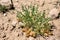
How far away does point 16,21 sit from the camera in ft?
11.5

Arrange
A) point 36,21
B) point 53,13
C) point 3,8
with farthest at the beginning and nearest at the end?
point 3,8
point 53,13
point 36,21

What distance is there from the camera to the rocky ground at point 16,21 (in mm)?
3281

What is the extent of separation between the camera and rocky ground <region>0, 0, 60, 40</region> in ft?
10.8

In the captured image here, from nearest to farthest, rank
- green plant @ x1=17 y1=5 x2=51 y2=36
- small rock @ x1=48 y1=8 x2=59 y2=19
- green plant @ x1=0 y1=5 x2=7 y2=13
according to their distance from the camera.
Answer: green plant @ x1=17 y1=5 x2=51 y2=36 → small rock @ x1=48 y1=8 x2=59 y2=19 → green plant @ x1=0 y1=5 x2=7 y2=13

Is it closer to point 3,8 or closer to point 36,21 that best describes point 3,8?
point 3,8

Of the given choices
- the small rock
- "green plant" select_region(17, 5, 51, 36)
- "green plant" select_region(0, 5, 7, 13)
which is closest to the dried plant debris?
"green plant" select_region(0, 5, 7, 13)

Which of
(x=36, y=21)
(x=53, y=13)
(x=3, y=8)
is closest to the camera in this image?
(x=36, y=21)

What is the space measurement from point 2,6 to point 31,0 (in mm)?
656

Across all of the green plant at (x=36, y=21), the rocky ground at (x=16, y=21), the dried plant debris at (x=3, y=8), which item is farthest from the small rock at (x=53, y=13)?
the dried plant debris at (x=3, y=8)

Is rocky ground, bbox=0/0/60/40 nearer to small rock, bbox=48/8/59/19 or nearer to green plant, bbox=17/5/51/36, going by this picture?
small rock, bbox=48/8/59/19

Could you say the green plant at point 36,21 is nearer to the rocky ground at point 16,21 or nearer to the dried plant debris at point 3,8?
the rocky ground at point 16,21

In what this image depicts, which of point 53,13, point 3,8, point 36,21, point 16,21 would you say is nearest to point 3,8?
point 3,8

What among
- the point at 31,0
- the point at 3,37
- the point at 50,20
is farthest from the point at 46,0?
the point at 3,37

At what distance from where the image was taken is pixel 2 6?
3.76 meters
